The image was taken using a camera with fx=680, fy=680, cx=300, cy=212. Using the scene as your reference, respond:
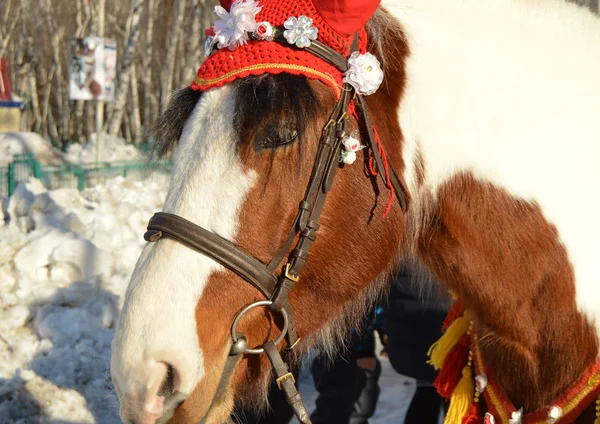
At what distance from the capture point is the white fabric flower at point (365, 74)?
1.72 metres

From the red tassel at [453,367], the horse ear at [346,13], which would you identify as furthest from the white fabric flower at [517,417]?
the horse ear at [346,13]

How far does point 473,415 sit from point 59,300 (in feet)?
12.9

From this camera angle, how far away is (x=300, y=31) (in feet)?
5.58

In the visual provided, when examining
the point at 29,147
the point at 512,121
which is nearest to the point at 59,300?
the point at 512,121

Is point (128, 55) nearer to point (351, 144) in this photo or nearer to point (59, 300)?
point (59, 300)

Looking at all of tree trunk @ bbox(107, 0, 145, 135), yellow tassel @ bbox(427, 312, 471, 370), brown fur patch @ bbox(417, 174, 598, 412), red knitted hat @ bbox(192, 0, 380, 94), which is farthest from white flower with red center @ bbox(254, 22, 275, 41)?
tree trunk @ bbox(107, 0, 145, 135)

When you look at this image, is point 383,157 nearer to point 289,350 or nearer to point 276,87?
point 276,87

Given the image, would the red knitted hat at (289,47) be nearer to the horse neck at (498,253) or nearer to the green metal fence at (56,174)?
the horse neck at (498,253)

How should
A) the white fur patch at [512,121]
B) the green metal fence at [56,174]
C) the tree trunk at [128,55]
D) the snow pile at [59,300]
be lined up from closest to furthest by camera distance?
the white fur patch at [512,121], the snow pile at [59,300], the green metal fence at [56,174], the tree trunk at [128,55]

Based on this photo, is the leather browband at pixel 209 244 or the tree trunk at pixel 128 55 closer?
the leather browband at pixel 209 244

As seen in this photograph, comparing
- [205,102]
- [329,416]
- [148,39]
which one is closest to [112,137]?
[148,39]

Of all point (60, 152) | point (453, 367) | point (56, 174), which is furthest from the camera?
point (60, 152)

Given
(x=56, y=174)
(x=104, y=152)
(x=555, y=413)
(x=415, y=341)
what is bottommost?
(x=104, y=152)

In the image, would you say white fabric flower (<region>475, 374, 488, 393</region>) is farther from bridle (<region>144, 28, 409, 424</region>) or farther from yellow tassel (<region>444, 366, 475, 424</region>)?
bridle (<region>144, 28, 409, 424</region>)
